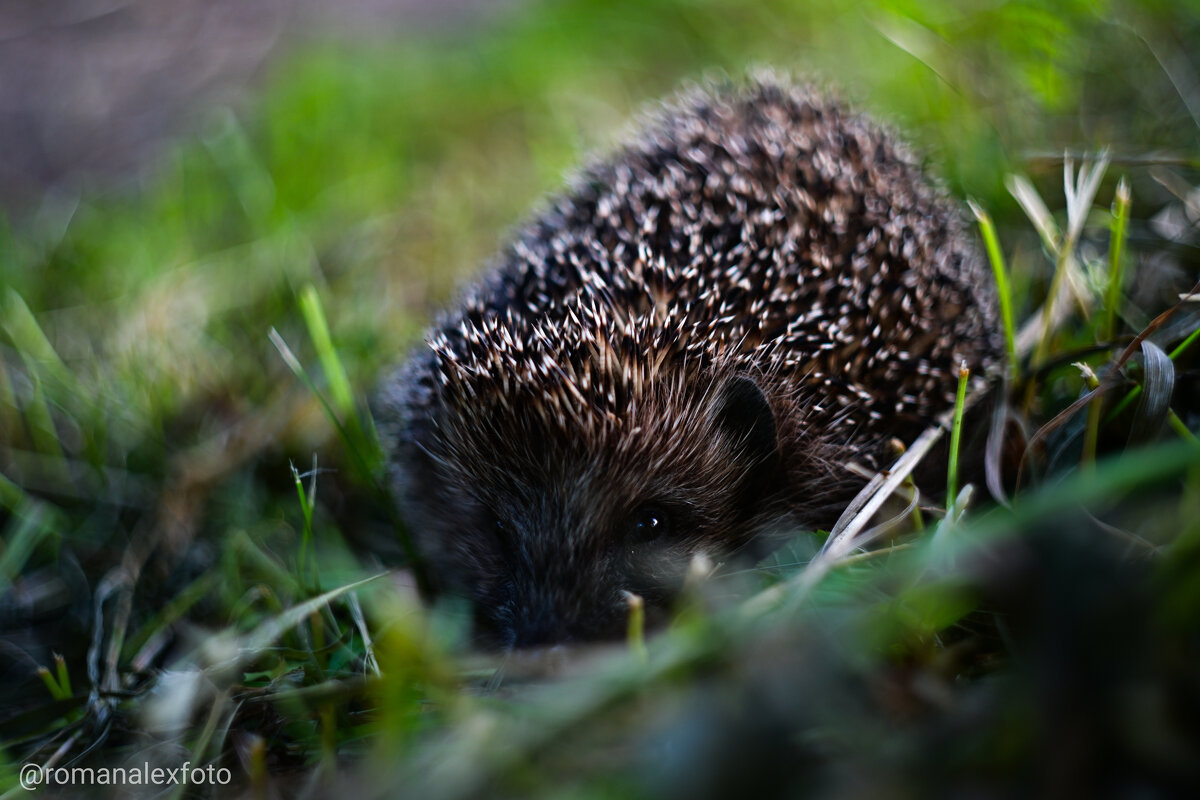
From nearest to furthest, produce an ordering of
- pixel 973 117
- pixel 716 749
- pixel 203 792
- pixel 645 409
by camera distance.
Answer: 1. pixel 716 749
2. pixel 203 792
3. pixel 645 409
4. pixel 973 117

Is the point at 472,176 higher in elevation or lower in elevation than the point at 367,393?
higher

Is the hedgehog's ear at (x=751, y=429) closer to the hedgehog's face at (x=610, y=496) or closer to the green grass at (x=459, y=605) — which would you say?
the hedgehog's face at (x=610, y=496)

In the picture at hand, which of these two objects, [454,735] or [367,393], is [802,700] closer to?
[454,735]

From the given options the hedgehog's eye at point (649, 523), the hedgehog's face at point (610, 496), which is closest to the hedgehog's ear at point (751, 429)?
the hedgehog's face at point (610, 496)

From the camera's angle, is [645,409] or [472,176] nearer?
[645,409]

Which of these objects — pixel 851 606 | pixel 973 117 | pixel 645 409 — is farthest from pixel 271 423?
pixel 973 117

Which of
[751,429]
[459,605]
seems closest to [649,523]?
[751,429]

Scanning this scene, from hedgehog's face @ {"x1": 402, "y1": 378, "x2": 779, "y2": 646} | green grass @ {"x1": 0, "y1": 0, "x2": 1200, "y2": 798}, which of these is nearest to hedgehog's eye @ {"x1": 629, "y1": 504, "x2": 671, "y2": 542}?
hedgehog's face @ {"x1": 402, "y1": 378, "x2": 779, "y2": 646}

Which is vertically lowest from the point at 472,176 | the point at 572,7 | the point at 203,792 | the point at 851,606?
the point at 203,792
